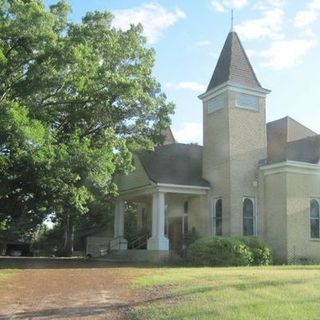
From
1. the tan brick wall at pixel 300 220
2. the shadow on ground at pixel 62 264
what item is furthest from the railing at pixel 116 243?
the tan brick wall at pixel 300 220

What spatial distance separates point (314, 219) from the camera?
89.9 ft

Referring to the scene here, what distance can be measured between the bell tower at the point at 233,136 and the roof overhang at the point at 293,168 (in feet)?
3.81

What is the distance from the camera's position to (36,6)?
2055 cm

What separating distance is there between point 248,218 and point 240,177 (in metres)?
2.06

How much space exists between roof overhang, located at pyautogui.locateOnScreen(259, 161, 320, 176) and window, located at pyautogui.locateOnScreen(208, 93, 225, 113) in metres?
3.98

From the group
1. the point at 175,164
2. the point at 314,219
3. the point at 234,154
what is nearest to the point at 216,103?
the point at 234,154

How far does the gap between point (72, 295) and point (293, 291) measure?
16.6 ft

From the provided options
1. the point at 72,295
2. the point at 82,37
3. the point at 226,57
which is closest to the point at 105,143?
the point at 82,37

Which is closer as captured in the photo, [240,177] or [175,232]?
[240,177]

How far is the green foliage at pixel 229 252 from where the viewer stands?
24.2 m

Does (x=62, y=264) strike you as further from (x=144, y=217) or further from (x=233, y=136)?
(x=144, y=217)

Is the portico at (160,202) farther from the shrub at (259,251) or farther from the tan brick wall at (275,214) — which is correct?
the shrub at (259,251)

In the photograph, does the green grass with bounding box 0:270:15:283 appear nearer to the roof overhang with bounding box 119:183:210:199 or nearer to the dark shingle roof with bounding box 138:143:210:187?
the roof overhang with bounding box 119:183:210:199

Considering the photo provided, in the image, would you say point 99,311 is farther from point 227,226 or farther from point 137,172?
point 137,172
